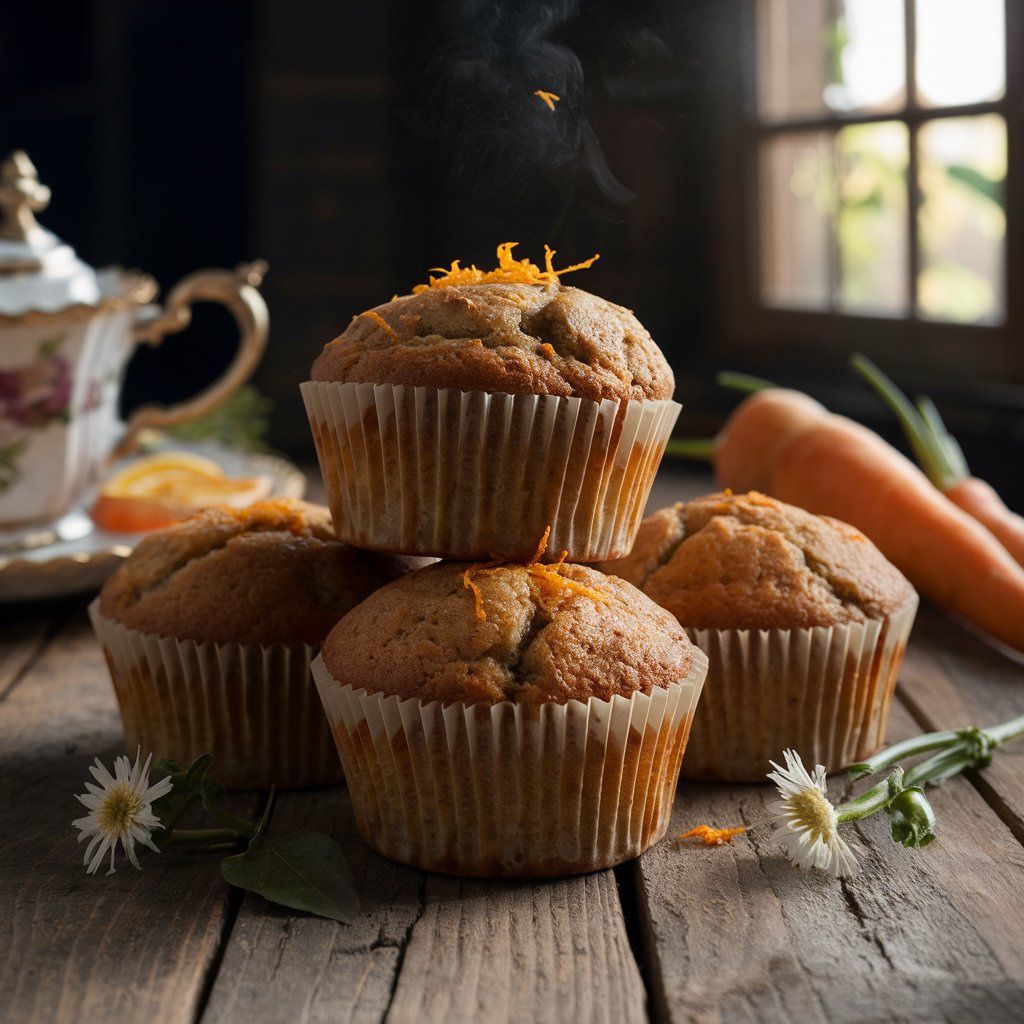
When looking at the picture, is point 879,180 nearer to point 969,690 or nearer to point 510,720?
point 969,690

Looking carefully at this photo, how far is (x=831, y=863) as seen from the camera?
125cm

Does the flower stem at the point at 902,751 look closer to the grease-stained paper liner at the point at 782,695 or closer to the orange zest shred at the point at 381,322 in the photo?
the grease-stained paper liner at the point at 782,695

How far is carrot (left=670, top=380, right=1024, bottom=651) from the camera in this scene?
210 cm

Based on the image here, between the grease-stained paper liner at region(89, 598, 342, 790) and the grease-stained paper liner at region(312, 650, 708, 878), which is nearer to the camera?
the grease-stained paper liner at region(312, 650, 708, 878)

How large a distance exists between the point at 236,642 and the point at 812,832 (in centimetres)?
65

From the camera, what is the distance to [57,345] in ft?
6.91

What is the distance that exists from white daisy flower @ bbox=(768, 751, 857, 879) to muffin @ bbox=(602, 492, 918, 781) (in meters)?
0.23

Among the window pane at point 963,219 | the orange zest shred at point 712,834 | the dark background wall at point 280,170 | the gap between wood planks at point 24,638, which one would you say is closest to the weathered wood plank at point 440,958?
the orange zest shred at point 712,834

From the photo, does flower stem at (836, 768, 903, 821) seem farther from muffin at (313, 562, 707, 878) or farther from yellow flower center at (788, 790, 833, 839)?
muffin at (313, 562, 707, 878)

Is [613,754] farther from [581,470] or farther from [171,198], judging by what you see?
[171,198]

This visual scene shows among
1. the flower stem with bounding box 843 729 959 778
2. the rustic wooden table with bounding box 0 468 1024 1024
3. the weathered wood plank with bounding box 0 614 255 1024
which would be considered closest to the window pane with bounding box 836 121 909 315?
the flower stem with bounding box 843 729 959 778

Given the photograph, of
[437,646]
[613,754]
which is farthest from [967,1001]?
→ [437,646]

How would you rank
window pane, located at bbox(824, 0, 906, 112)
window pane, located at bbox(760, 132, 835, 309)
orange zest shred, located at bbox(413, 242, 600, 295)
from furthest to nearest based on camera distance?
window pane, located at bbox(760, 132, 835, 309)
window pane, located at bbox(824, 0, 906, 112)
orange zest shred, located at bbox(413, 242, 600, 295)

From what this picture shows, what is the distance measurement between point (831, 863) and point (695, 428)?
2312 mm
